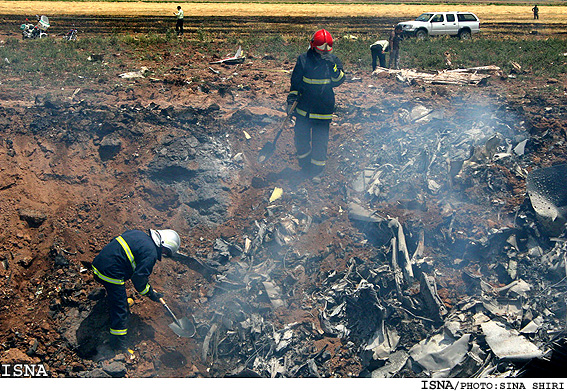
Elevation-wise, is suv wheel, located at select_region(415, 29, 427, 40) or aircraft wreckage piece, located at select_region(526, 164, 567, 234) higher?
suv wheel, located at select_region(415, 29, 427, 40)

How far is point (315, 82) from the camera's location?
6.77 m

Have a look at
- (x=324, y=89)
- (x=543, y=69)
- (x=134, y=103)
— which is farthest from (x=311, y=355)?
(x=543, y=69)

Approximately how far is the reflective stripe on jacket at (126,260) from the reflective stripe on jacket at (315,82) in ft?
11.6

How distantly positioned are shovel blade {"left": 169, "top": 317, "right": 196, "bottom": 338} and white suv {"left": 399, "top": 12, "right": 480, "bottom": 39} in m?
16.9

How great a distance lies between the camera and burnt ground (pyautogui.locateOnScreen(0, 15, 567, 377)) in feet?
16.5

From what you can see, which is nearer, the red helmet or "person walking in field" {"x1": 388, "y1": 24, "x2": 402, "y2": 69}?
the red helmet

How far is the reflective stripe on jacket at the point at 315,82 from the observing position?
6.70 m

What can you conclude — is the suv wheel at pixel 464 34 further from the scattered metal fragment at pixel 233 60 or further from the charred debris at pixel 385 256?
the charred debris at pixel 385 256

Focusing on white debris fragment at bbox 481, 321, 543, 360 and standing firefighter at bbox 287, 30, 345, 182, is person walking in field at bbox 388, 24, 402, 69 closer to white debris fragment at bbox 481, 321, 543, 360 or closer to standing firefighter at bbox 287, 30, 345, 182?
standing firefighter at bbox 287, 30, 345, 182

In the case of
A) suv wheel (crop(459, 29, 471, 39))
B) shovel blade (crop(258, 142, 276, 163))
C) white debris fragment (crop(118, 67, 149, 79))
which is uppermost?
suv wheel (crop(459, 29, 471, 39))

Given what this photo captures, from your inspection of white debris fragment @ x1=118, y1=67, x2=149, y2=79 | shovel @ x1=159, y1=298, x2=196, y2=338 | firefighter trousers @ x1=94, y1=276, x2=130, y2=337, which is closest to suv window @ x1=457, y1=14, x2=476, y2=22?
white debris fragment @ x1=118, y1=67, x2=149, y2=79

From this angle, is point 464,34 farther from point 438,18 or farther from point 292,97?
point 292,97

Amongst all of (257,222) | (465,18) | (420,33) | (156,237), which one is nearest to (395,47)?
(420,33)

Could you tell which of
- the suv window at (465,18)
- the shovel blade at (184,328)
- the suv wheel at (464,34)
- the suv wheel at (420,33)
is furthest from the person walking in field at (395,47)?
the shovel blade at (184,328)
